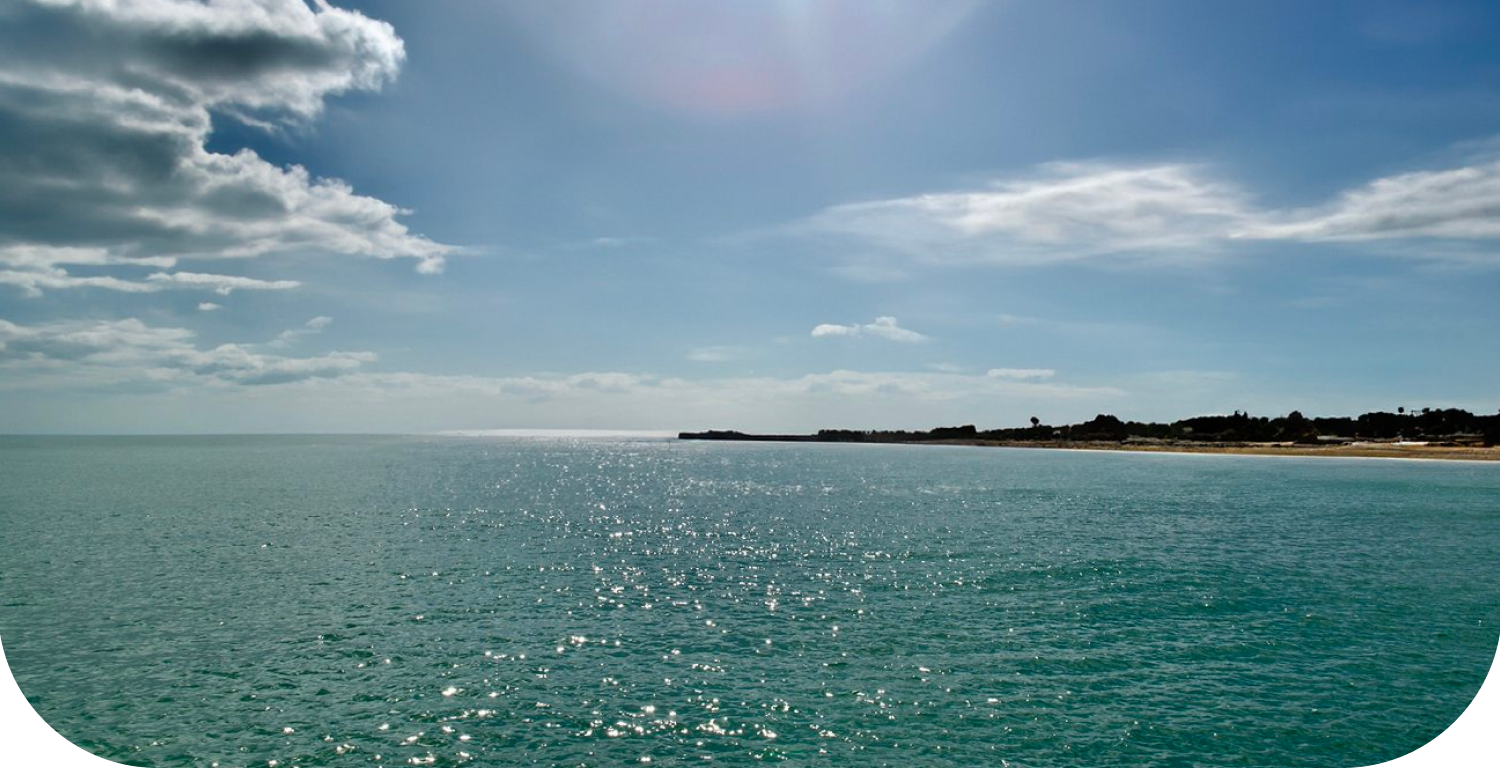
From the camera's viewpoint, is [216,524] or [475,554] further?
[216,524]

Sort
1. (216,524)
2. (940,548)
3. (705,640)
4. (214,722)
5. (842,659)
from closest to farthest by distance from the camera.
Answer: (214,722) < (842,659) < (705,640) < (940,548) < (216,524)

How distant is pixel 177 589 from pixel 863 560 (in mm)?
43421

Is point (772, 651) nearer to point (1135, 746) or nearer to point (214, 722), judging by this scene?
point (1135, 746)

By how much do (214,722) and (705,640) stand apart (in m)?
18.0

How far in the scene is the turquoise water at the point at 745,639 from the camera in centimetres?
2311

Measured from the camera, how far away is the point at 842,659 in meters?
30.6

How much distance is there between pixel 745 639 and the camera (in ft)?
110

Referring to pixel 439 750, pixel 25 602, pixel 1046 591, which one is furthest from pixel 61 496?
pixel 1046 591

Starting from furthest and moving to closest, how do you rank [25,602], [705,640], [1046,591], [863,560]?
[863,560]
[1046,591]
[25,602]
[705,640]

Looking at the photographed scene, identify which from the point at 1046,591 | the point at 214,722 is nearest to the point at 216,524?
the point at 214,722

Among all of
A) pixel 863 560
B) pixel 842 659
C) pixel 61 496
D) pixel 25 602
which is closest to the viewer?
pixel 842 659

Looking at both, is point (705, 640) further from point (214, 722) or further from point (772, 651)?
point (214, 722)

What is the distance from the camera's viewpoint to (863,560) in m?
54.5

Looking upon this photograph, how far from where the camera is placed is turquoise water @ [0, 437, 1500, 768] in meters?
23.1
